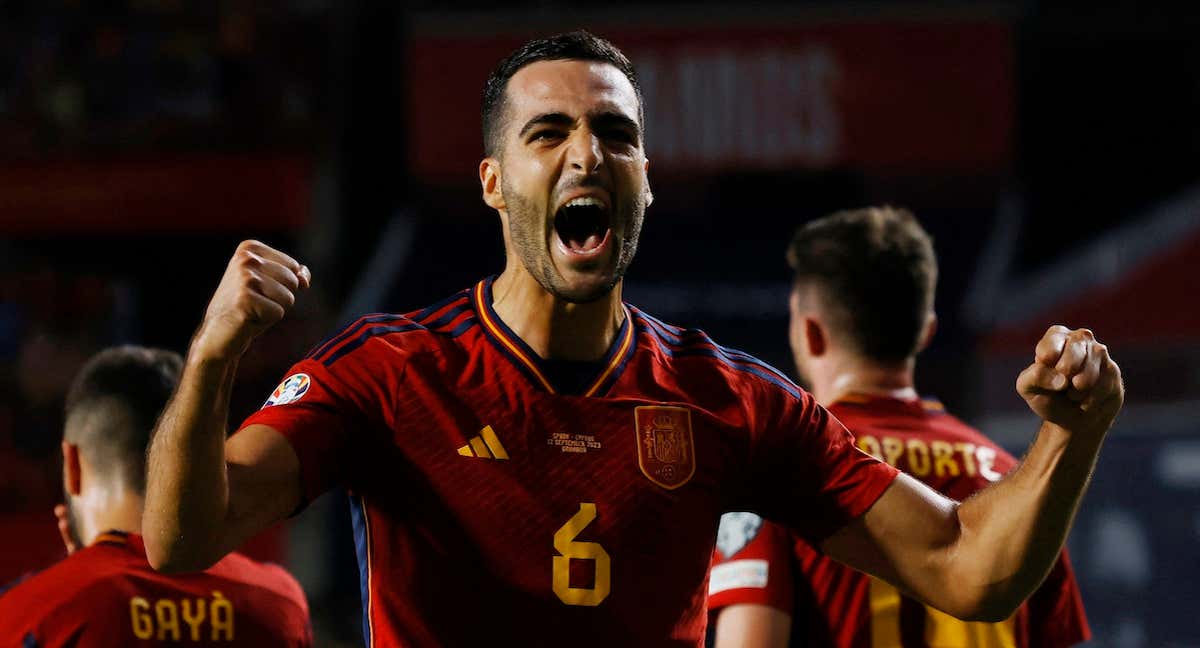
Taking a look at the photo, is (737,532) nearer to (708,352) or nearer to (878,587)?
(878,587)

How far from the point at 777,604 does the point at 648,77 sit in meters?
10.6

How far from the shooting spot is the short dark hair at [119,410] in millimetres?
3301

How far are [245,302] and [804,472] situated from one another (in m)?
1.04

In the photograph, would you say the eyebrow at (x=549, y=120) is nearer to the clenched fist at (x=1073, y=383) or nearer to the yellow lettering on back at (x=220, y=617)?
the clenched fist at (x=1073, y=383)

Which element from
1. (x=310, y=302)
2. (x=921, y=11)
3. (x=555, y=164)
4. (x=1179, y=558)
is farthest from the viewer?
(x=921, y=11)

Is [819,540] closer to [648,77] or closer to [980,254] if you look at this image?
[980,254]

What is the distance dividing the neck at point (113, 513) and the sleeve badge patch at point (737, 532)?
4.08ft

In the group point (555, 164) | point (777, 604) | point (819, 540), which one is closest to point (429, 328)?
point (555, 164)

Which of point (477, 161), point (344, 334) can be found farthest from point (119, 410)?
point (477, 161)

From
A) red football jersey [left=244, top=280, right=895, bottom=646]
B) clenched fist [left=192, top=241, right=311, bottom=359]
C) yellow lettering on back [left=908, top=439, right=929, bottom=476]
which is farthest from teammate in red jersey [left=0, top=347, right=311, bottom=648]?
yellow lettering on back [left=908, top=439, right=929, bottom=476]

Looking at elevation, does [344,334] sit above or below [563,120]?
below

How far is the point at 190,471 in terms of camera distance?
2102mm

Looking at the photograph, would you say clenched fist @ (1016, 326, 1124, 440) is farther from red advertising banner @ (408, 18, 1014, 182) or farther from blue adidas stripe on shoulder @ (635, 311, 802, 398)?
red advertising banner @ (408, 18, 1014, 182)

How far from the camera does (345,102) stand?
13.1 metres
